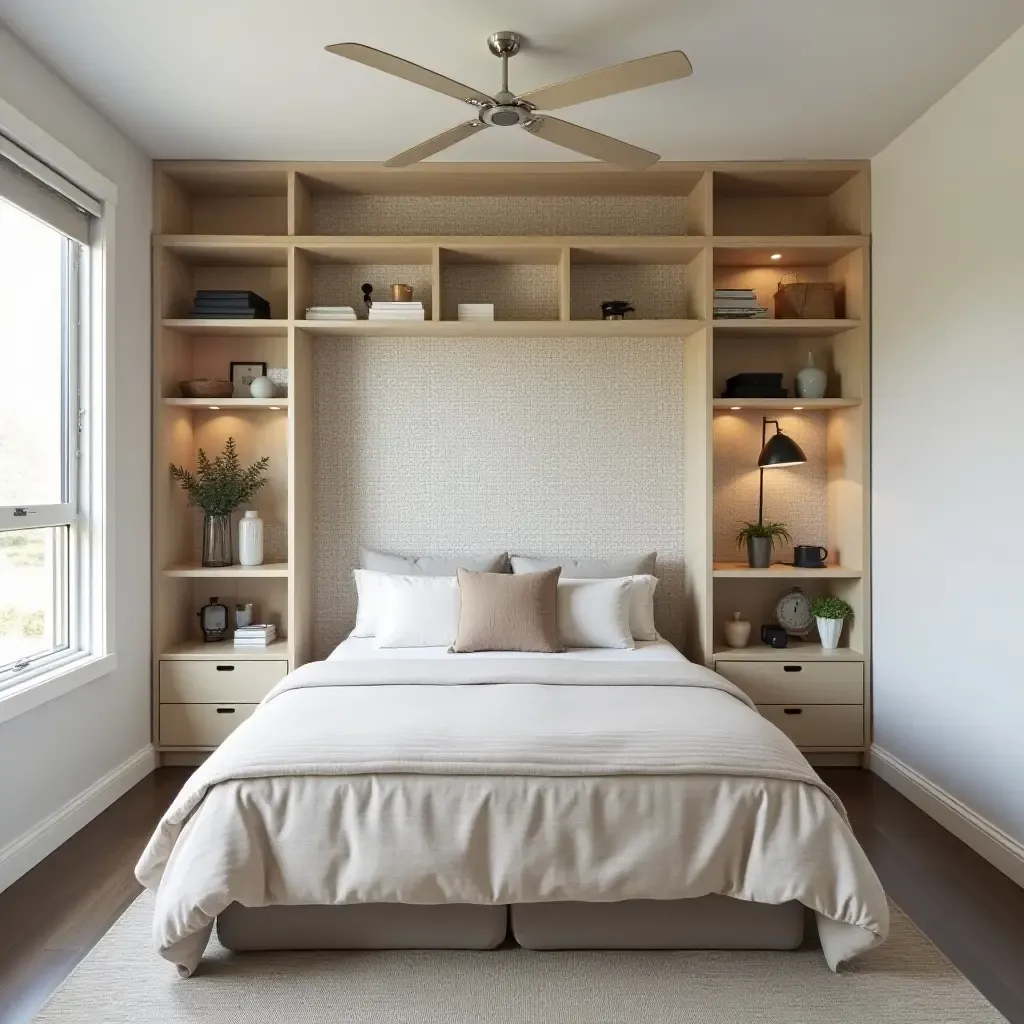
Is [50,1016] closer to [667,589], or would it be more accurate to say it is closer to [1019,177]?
[667,589]

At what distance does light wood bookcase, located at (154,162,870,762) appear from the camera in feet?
12.7

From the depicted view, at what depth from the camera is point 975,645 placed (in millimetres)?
3041

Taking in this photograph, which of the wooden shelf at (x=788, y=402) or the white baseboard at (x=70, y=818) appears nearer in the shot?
the white baseboard at (x=70, y=818)

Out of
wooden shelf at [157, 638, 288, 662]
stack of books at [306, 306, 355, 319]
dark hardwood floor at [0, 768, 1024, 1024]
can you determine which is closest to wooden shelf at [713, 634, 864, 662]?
dark hardwood floor at [0, 768, 1024, 1024]

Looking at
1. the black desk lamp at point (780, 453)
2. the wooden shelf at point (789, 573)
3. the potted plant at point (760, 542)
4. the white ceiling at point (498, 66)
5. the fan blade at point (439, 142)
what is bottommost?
the wooden shelf at point (789, 573)

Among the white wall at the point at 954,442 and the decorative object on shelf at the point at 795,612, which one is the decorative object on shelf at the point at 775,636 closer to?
the decorative object on shelf at the point at 795,612

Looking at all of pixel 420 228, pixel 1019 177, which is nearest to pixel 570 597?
pixel 420 228

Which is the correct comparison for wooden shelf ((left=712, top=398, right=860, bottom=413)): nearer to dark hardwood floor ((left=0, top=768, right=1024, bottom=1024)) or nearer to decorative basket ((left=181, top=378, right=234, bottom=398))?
dark hardwood floor ((left=0, top=768, right=1024, bottom=1024))

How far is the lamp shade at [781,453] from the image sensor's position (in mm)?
3836

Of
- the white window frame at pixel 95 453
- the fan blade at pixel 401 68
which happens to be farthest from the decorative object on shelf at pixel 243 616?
the fan blade at pixel 401 68

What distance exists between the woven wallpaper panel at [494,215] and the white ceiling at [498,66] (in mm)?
364

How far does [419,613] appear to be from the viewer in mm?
3703

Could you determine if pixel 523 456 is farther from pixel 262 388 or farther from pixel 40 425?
pixel 40 425

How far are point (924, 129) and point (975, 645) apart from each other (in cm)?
205
